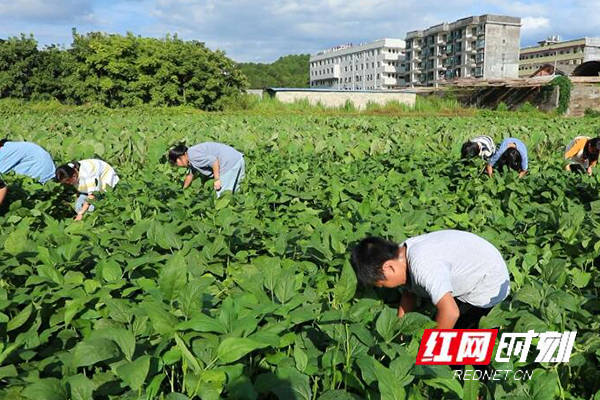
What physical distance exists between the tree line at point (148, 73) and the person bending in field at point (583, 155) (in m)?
27.0

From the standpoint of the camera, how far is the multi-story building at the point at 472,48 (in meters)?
71.8

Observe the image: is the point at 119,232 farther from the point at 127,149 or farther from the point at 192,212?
the point at 127,149

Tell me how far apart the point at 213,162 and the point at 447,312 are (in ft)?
14.5

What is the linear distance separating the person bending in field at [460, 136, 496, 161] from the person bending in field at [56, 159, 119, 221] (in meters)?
4.62

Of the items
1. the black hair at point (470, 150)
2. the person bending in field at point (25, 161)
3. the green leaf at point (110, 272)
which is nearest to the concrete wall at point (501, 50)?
the black hair at point (470, 150)

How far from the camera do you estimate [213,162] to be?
6289 mm

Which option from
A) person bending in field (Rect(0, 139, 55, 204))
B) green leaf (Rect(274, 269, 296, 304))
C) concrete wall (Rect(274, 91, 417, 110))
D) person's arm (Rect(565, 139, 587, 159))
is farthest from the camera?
concrete wall (Rect(274, 91, 417, 110))

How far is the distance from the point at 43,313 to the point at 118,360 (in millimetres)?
700

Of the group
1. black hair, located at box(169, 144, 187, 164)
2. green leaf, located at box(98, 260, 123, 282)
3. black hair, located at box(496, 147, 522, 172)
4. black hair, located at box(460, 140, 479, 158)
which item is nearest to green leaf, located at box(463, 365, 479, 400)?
green leaf, located at box(98, 260, 123, 282)

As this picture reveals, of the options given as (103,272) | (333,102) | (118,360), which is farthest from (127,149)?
(333,102)

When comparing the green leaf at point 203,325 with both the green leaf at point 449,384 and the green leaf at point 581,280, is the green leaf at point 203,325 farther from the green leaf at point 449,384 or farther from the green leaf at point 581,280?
the green leaf at point 581,280

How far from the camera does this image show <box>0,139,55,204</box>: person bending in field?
5.99 m

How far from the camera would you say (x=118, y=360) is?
5.39 ft

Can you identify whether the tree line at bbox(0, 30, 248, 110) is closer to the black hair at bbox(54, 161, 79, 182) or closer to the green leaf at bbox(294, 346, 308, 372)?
the black hair at bbox(54, 161, 79, 182)
